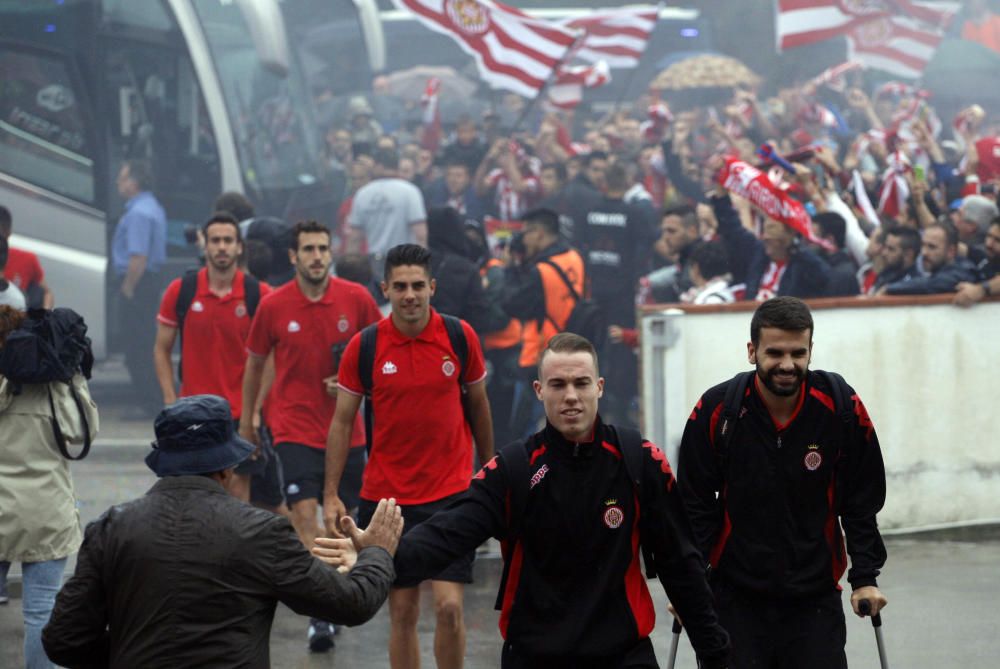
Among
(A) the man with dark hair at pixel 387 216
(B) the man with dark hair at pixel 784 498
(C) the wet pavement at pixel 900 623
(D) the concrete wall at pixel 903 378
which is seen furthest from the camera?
(A) the man with dark hair at pixel 387 216

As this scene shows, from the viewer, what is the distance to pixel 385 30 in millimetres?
25828

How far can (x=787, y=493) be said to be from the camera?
5207mm

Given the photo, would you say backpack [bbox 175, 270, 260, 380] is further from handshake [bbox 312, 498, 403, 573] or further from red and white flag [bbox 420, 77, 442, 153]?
red and white flag [bbox 420, 77, 442, 153]

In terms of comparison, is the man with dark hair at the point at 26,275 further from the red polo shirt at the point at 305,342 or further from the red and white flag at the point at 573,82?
the red and white flag at the point at 573,82

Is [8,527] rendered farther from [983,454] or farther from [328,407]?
[983,454]

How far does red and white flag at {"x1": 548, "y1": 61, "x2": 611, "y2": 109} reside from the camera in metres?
17.5

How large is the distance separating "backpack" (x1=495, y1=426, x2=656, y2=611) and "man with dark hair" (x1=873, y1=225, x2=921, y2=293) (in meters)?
6.16

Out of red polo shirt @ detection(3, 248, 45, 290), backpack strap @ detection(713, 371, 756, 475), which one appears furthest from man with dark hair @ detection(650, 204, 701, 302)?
backpack strap @ detection(713, 371, 756, 475)

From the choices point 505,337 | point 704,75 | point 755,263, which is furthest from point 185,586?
point 704,75

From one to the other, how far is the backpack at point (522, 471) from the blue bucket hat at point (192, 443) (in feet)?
2.55

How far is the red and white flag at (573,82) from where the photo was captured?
57.3 ft

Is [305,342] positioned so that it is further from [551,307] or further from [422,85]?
[422,85]

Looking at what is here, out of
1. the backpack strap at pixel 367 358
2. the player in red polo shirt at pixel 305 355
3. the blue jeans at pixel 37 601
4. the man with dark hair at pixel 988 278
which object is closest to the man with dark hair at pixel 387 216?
the man with dark hair at pixel 988 278

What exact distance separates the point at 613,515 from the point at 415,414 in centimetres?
219
